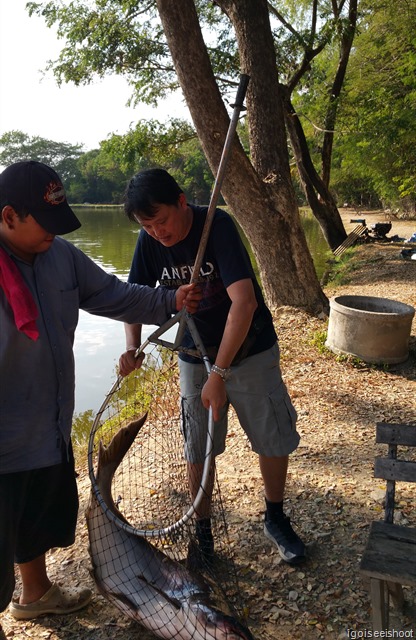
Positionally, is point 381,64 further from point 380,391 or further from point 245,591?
point 245,591

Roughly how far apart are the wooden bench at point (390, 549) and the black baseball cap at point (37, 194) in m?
1.77

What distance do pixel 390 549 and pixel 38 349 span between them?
5.75 ft

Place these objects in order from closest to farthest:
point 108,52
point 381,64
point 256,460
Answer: point 256,460 → point 108,52 → point 381,64

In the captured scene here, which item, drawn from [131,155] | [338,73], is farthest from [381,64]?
[131,155]

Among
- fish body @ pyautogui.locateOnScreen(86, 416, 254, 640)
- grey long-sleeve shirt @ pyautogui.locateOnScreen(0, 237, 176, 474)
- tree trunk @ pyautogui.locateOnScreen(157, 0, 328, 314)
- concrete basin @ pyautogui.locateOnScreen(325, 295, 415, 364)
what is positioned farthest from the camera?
tree trunk @ pyautogui.locateOnScreen(157, 0, 328, 314)

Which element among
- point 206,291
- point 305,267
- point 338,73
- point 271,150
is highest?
point 338,73

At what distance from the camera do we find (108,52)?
1296cm

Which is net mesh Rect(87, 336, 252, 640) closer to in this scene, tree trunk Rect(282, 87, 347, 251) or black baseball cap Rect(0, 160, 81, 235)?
black baseball cap Rect(0, 160, 81, 235)

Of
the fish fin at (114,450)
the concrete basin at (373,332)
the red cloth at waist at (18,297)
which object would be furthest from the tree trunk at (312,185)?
the red cloth at waist at (18,297)

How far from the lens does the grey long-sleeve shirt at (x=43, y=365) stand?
222 centimetres

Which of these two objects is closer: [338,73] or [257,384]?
[257,384]

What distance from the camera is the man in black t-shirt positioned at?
8.16ft

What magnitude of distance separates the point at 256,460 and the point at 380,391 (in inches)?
78.3

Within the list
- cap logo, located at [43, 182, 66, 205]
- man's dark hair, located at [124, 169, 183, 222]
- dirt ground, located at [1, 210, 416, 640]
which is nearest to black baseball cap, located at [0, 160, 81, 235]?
cap logo, located at [43, 182, 66, 205]
